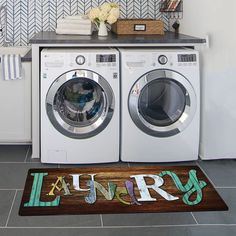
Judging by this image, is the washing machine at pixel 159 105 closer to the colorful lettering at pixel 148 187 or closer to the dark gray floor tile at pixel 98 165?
the dark gray floor tile at pixel 98 165

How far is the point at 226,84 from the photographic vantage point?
3.52 metres

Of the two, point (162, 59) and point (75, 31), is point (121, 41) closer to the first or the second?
point (162, 59)

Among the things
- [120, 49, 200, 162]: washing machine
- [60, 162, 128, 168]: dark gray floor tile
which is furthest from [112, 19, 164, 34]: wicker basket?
[60, 162, 128, 168]: dark gray floor tile

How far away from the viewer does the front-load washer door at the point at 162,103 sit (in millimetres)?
3453

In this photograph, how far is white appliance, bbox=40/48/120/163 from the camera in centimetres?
338

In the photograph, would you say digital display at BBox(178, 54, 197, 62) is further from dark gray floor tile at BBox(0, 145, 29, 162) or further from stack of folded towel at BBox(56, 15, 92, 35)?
dark gray floor tile at BBox(0, 145, 29, 162)

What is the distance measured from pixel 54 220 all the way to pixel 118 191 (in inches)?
20.8

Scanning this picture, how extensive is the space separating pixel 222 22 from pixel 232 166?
1.09m

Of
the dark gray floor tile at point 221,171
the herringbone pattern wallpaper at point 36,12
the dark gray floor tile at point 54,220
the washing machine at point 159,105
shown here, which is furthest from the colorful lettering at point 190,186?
the herringbone pattern wallpaper at point 36,12

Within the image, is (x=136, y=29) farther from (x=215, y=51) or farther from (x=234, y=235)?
(x=234, y=235)

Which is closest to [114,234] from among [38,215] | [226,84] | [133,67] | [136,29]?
[38,215]

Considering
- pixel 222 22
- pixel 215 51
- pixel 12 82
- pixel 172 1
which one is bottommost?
pixel 12 82

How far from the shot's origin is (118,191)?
2.99 m

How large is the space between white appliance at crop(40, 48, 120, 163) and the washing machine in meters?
0.09
